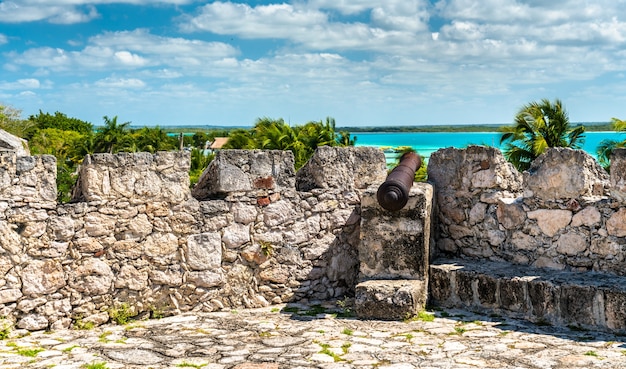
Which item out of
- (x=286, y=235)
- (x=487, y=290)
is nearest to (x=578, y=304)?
(x=487, y=290)

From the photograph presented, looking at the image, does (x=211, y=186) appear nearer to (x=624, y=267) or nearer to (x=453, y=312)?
(x=453, y=312)

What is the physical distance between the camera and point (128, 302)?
5.90 metres

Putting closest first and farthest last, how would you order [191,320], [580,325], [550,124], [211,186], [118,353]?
[118,353], [580,325], [191,320], [211,186], [550,124]

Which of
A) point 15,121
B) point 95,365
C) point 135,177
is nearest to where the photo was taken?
point 95,365

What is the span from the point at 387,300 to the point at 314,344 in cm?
103

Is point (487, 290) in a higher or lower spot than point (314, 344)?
higher

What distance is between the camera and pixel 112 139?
134 ft

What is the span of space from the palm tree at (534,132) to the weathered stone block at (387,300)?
17944 mm

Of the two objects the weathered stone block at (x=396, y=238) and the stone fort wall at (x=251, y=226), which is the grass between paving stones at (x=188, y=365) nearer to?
the stone fort wall at (x=251, y=226)

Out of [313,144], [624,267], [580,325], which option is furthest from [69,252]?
[313,144]

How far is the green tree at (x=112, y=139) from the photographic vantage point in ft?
133

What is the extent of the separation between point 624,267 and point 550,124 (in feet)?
61.8

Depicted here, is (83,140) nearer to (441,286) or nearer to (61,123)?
(61,123)

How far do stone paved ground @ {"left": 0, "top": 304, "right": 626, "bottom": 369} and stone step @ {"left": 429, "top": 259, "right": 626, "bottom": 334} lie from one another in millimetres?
128
